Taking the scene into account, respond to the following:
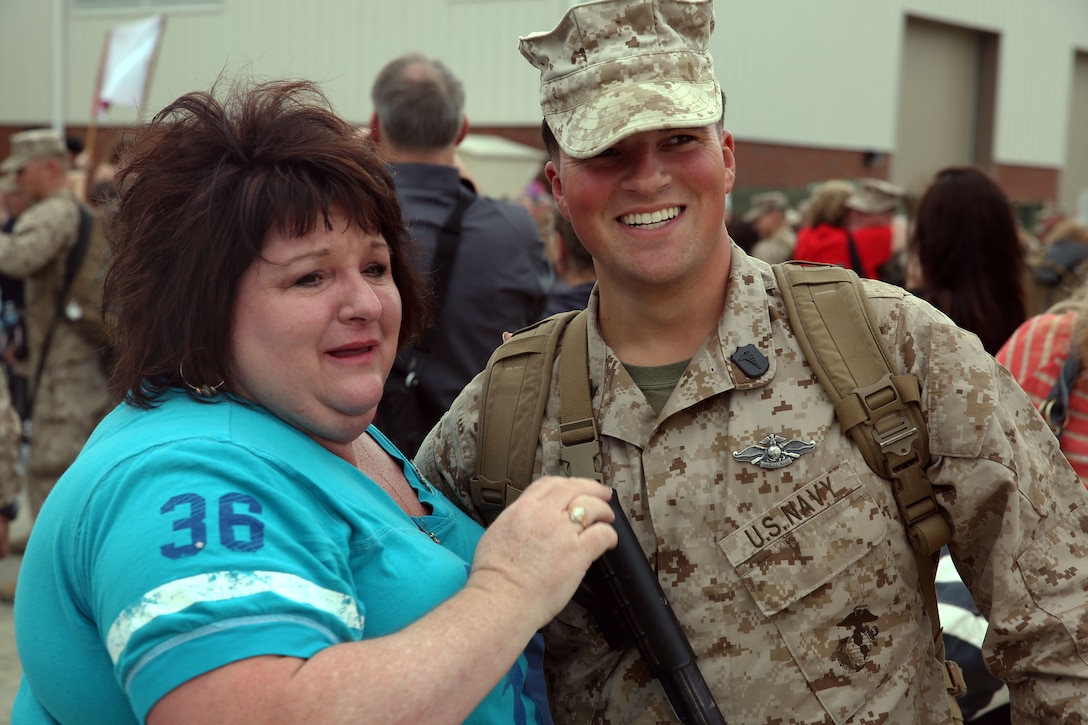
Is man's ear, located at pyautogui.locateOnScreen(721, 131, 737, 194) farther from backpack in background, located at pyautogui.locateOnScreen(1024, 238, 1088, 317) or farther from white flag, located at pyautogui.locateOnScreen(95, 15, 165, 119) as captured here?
white flag, located at pyautogui.locateOnScreen(95, 15, 165, 119)

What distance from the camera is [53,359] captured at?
6.33 metres

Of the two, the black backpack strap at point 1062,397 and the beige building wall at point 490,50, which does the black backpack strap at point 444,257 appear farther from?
the beige building wall at point 490,50

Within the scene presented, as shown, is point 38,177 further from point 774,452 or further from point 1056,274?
point 774,452

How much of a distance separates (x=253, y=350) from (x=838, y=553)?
3.36 ft

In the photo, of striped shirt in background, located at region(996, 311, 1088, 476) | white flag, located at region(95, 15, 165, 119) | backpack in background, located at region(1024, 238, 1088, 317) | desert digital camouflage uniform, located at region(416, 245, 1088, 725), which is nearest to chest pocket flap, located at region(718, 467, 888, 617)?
desert digital camouflage uniform, located at region(416, 245, 1088, 725)

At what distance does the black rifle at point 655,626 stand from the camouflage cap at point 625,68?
688mm

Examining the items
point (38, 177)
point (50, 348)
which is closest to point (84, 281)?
point (50, 348)

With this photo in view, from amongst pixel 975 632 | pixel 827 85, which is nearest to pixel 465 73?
pixel 827 85

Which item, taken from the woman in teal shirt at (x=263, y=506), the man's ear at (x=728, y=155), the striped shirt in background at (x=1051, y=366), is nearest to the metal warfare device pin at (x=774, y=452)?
the woman in teal shirt at (x=263, y=506)

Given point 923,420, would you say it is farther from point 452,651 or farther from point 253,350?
point 253,350

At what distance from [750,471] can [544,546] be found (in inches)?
20.8

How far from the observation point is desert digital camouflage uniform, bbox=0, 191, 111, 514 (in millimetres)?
6188

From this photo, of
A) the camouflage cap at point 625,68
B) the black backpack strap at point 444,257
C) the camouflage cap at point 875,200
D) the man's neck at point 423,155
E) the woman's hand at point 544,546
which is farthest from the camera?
the camouflage cap at point 875,200

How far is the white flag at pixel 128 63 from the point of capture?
9.32 m
